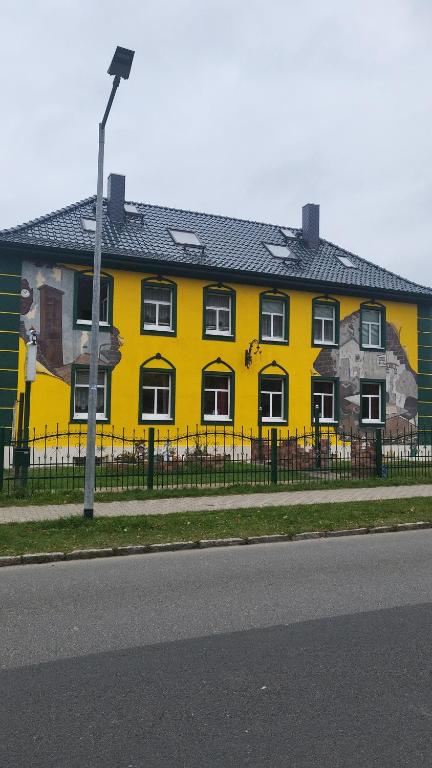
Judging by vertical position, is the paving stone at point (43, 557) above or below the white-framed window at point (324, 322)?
below

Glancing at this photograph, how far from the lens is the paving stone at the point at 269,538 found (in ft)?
31.4

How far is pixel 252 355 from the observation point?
2603 centimetres

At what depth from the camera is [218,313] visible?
2586 cm

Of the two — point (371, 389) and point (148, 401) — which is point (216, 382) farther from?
point (371, 389)

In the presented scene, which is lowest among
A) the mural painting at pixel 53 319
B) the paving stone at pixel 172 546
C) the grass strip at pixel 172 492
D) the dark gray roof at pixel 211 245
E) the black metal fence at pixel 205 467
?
the paving stone at pixel 172 546

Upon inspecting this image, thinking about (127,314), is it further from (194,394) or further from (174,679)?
(174,679)

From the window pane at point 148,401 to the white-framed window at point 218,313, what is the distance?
3429 mm

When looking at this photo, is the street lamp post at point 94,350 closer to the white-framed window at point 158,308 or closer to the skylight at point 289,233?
the white-framed window at point 158,308

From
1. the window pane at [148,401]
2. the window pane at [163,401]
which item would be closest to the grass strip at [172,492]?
the window pane at [148,401]

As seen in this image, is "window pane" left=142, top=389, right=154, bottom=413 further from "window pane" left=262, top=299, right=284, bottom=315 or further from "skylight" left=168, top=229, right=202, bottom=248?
"skylight" left=168, top=229, right=202, bottom=248

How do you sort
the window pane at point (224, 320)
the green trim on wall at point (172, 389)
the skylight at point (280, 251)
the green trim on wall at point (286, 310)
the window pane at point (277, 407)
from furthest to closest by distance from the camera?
1. the skylight at point (280, 251)
2. the window pane at point (277, 407)
3. the green trim on wall at point (286, 310)
4. the window pane at point (224, 320)
5. the green trim on wall at point (172, 389)

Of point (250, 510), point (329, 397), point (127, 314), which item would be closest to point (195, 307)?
point (127, 314)

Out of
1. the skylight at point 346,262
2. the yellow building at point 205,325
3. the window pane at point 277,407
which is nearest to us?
the yellow building at point 205,325

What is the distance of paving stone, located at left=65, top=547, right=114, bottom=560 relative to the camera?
27.8ft
